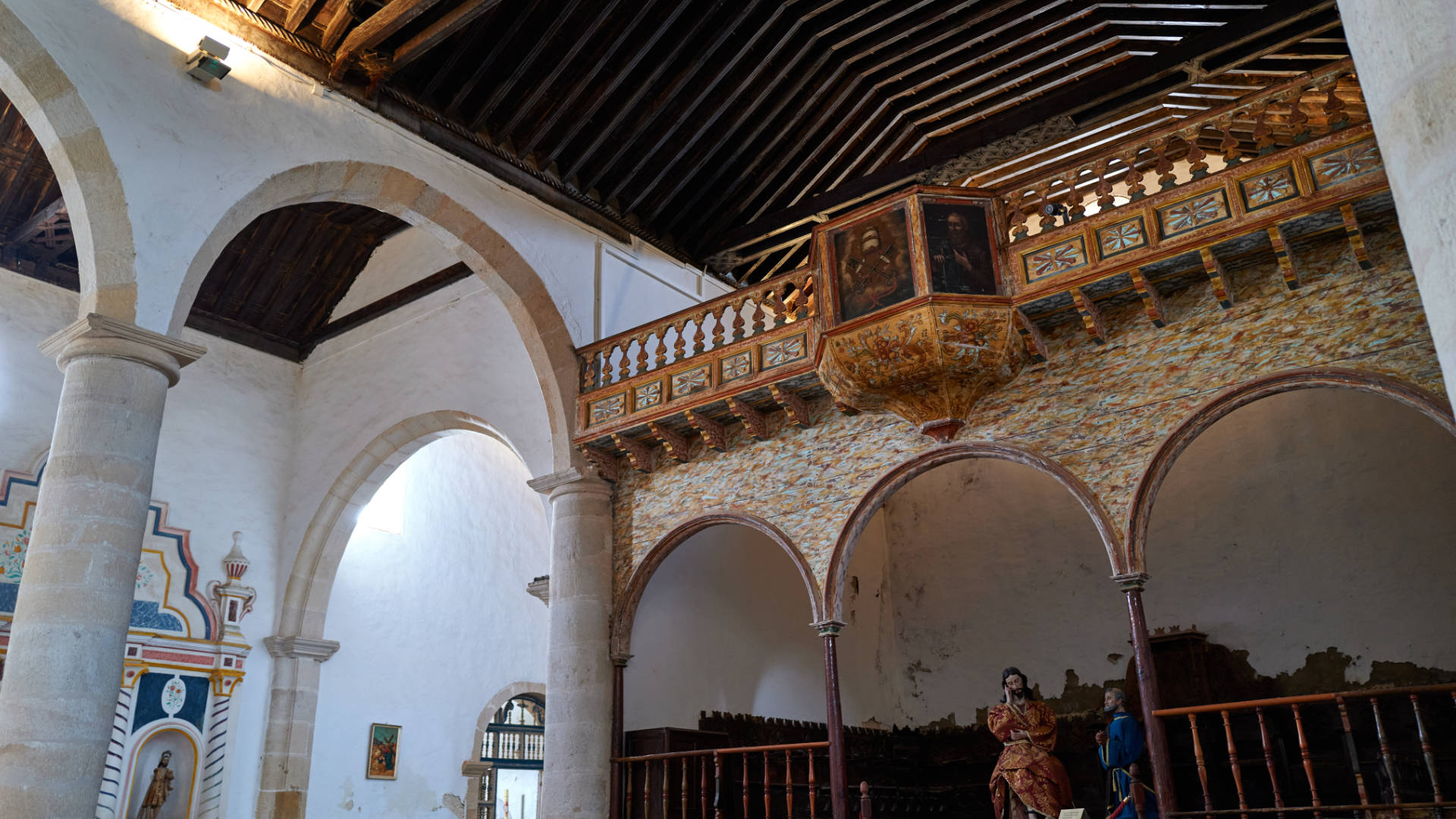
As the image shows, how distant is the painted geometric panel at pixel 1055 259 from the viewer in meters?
7.21

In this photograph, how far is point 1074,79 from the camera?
10852 mm

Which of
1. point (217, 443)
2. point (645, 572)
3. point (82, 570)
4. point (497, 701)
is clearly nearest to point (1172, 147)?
point (645, 572)

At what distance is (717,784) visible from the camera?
8188 mm

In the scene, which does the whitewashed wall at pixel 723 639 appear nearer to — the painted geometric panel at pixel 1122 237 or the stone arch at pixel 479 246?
the stone arch at pixel 479 246

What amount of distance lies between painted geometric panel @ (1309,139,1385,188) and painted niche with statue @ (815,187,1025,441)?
6.54ft

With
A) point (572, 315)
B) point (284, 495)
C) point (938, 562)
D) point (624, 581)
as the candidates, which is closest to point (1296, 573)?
point (938, 562)

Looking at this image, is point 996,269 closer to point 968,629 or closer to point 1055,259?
point 1055,259

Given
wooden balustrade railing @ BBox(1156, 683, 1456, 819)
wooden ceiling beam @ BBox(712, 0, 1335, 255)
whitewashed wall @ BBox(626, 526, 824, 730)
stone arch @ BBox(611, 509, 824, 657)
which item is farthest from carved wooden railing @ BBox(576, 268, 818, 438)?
wooden balustrade railing @ BBox(1156, 683, 1456, 819)

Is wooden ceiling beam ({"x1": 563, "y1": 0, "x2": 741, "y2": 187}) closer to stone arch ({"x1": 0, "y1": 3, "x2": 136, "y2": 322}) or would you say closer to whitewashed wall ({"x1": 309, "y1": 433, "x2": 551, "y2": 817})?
stone arch ({"x1": 0, "y1": 3, "x2": 136, "y2": 322})

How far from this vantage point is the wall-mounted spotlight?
8016 mm

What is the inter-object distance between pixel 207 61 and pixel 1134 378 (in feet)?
23.3

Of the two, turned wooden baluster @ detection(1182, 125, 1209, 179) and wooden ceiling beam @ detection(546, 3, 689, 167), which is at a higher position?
wooden ceiling beam @ detection(546, 3, 689, 167)

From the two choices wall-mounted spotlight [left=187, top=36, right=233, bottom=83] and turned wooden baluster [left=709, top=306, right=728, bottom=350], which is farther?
turned wooden baluster [left=709, top=306, right=728, bottom=350]

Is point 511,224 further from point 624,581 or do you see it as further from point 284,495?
point 284,495
